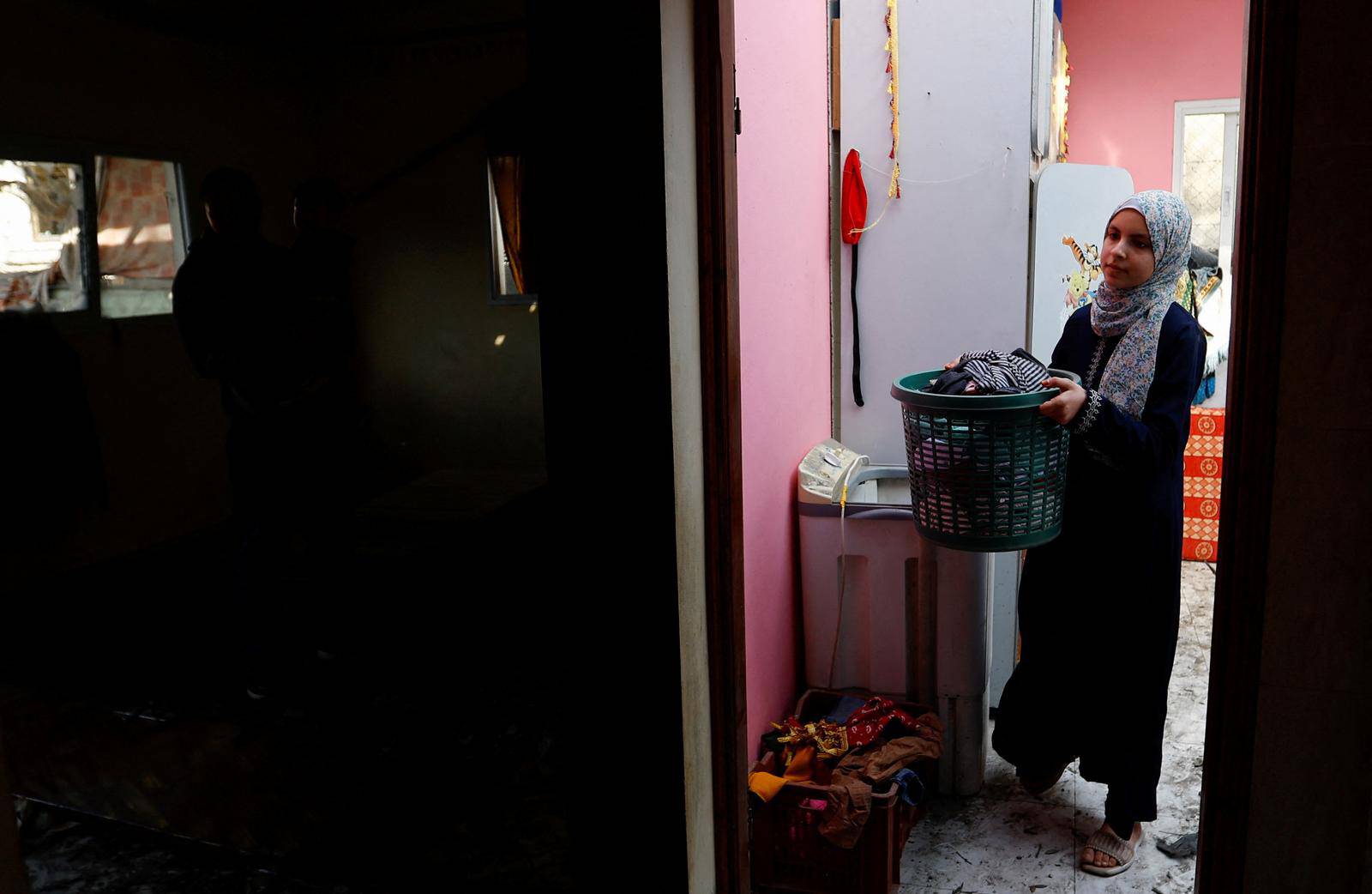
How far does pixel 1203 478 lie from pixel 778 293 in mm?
3272

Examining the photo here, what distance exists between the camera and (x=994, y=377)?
2.53 meters

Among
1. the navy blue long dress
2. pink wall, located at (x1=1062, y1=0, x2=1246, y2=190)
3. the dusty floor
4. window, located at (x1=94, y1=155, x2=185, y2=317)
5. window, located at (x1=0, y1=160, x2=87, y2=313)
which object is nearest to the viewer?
window, located at (x1=0, y1=160, x2=87, y2=313)

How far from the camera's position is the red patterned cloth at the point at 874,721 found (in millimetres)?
2986

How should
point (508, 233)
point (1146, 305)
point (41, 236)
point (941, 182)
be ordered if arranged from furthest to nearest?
point (941, 182), point (1146, 305), point (508, 233), point (41, 236)

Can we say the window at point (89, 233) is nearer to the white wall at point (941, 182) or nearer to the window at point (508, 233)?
the window at point (508, 233)

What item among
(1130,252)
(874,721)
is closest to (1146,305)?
(1130,252)

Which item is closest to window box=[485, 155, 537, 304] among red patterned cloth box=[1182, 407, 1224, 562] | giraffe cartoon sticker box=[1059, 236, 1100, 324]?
giraffe cartoon sticker box=[1059, 236, 1100, 324]

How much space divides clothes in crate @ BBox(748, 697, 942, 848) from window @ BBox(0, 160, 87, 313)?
1949 mm

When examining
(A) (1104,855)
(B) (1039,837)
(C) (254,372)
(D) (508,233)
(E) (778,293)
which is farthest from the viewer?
(E) (778,293)

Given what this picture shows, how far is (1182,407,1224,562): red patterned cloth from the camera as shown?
5266 millimetres

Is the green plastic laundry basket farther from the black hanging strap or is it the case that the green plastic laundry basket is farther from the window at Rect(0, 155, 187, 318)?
the window at Rect(0, 155, 187, 318)

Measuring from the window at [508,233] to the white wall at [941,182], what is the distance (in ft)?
6.82

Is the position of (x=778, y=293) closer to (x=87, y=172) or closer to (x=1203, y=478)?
(x=87, y=172)

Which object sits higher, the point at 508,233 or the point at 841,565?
the point at 508,233
